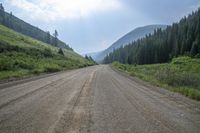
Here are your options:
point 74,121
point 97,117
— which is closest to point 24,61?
point 97,117

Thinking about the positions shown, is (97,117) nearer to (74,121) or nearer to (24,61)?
(74,121)

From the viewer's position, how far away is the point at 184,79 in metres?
16.4

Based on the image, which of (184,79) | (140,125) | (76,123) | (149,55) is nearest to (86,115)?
(76,123)

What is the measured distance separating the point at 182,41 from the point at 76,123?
93.4 m

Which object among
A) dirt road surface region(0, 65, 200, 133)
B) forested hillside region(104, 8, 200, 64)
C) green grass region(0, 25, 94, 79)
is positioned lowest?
dirt road surface region(0, 65, 200, 133)

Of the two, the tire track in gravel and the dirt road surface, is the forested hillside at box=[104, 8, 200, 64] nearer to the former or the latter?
the dirt road surface

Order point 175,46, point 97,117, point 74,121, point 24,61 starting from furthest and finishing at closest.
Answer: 1. point 175,46
2. point 24,61
3. point 97,117
4. point 74,121

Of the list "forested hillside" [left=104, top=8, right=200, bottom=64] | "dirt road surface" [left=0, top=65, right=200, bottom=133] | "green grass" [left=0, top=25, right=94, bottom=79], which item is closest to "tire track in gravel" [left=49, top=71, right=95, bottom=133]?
"dirt road surface" [left=0, top=65, right=200, bottom=133]

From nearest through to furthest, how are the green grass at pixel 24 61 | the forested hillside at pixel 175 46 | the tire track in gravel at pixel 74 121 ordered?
the tire track in gravel at pixel 74 121, the green grass at pixel 24 61, the forested hillside at pixel 175 46

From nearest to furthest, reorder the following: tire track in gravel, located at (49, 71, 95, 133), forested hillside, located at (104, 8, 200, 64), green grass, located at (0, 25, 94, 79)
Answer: tire track in gravel, located at (49, 71, 95, 133), green grass, located at (0, 25, 94, 79), forested hillside, located at (104, 8, 200, 64)

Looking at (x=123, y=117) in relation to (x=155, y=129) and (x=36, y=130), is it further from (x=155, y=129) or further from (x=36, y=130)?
(x=36, y=130)

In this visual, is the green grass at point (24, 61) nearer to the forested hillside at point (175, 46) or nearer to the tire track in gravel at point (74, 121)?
the tire track in gravel at point (74, 121)

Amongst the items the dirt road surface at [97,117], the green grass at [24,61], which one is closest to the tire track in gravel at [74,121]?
the dirt road surface at [97,117]

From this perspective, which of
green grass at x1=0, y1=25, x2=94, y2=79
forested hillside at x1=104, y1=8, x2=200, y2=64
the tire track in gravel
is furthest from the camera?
forested hillside at x1=104, y1=8, x2=200, y2=64
